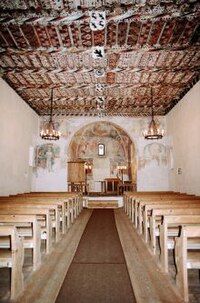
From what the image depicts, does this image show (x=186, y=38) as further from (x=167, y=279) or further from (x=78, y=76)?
(x=167, y=279)

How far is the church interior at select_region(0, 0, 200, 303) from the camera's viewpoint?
3.55 metres

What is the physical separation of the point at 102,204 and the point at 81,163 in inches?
140

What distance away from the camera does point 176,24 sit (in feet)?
21.2

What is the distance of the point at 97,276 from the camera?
12.5 ft

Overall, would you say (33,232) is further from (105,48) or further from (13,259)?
(105,48)

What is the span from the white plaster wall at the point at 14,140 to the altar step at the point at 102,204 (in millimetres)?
3300

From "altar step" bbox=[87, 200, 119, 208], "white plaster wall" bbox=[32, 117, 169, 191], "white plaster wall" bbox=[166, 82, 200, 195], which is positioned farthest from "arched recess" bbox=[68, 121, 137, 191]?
"white plaster wall" bbox=[166, 82, 200, 195]

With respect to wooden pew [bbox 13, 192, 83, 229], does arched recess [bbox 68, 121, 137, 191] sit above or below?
above

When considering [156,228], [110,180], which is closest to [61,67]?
[156,228]

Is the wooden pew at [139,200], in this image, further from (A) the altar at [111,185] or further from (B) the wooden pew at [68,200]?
(A) the altar at [111,185]

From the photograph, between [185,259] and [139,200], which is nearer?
[185,259]

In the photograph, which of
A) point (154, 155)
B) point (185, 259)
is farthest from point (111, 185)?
point (185, 259)

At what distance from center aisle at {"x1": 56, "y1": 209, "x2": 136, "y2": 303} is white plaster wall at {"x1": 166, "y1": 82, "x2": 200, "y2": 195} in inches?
219

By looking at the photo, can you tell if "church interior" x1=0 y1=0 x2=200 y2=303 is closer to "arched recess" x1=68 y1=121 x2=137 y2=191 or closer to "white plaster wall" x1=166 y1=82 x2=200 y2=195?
"white plaster wall" x1=166 y1=82 x2=200 y2=195
